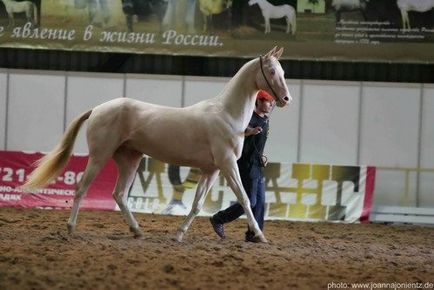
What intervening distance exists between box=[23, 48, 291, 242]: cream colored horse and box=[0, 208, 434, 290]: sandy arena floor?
58 centimetres

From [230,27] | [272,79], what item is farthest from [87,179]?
[230,27]

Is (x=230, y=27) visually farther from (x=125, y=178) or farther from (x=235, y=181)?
(x=235, y=181)

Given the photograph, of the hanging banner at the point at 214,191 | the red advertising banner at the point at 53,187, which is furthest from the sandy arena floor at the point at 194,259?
the red advertising banner at the point at 53,187

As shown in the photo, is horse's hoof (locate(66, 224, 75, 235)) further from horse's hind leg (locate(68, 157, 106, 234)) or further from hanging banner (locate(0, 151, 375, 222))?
hanging banner (locate(0, 151, 375, 222))

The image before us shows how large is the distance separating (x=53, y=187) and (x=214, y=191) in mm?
2915

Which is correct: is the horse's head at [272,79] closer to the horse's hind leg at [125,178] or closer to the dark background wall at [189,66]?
the horse's hind leg at [125,178]

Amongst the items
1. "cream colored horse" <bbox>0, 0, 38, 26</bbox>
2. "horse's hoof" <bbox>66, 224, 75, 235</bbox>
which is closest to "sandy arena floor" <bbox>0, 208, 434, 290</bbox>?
"horse's hoof" <bbox>66, 224, 75, 235</bbox>

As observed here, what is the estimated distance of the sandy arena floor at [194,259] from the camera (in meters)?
5.82

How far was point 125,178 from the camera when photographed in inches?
341

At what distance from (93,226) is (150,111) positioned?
2.56 m

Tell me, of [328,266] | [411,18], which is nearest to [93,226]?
[328,266]

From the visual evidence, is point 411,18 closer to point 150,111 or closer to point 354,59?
point 354,59

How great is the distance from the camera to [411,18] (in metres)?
14.7

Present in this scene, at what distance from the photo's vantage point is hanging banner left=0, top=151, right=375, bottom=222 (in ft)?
43.6
